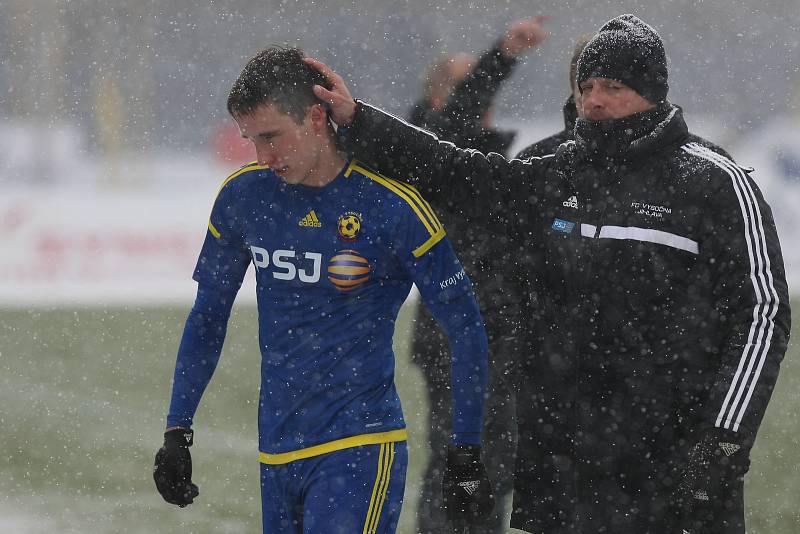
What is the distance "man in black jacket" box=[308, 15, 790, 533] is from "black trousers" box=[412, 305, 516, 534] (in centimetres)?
98

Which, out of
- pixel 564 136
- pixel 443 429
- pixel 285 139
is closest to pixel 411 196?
pixel 285 139

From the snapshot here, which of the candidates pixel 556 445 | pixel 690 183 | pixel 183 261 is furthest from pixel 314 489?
pixel 183 261

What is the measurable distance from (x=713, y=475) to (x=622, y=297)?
52 cm

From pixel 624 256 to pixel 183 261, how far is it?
773 cm

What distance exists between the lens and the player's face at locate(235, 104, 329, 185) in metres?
3.24

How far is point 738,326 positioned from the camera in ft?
10.2

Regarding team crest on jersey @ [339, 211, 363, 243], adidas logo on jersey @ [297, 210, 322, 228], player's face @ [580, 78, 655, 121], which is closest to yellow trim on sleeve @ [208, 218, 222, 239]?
adidas logo on jersey @ [297, 210, 322, 228]

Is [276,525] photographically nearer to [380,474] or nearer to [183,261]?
[380,474]

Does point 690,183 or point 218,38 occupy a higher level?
point 218,38

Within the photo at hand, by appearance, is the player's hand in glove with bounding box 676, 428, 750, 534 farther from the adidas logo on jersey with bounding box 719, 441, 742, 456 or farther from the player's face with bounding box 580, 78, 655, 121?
the player's face with bounding box 580, 78, 655, 121

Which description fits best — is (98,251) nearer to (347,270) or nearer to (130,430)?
(130,430)

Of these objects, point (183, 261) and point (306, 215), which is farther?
point (183, 261)

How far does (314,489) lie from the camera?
326cm

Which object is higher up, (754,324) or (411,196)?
(411,196)
